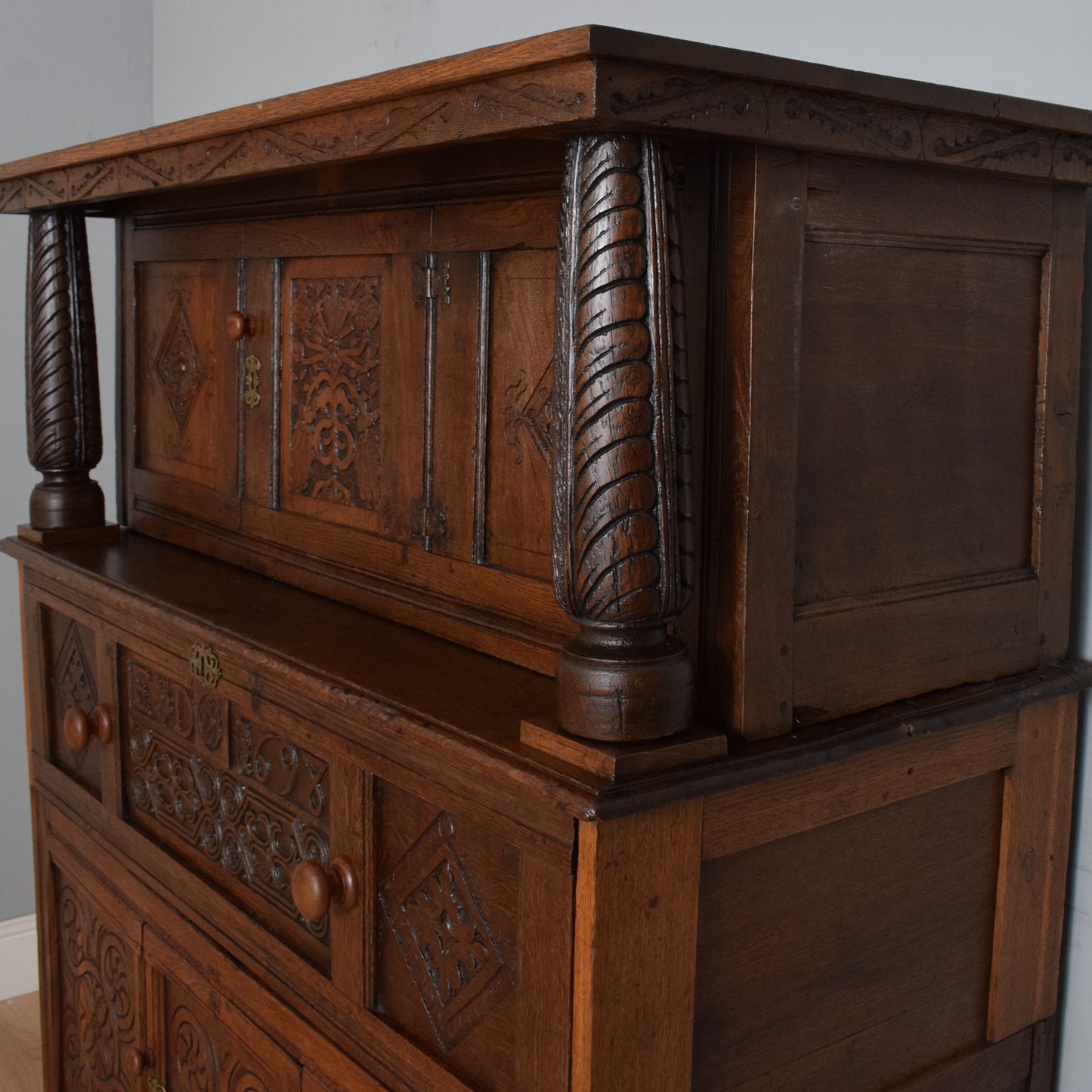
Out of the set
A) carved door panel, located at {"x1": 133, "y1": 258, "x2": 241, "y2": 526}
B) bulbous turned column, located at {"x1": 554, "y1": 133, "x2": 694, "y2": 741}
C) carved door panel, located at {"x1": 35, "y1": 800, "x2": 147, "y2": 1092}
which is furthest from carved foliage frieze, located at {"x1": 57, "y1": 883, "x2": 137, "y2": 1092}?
bulbous turned column, located at {"x1": 554, "y1": 133, "x2": 694, "y2": 741}

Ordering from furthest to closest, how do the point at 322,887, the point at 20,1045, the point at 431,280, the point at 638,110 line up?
1. the point at 20,1045
2. the point at 431,280
3. the point at 322,887
4. the point at 638,110

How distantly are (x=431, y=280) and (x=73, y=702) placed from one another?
106 centimetres

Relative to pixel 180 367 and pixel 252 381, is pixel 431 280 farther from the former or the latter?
pixel 180 367

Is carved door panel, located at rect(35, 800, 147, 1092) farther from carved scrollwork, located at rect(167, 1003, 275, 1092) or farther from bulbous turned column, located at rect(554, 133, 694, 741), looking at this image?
bulbous turned column, located at rect(554, 133, 694, 741)

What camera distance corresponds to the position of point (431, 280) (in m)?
1.50

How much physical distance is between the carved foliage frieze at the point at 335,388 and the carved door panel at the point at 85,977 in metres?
0.76

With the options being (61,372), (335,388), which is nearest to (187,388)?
(61,372)

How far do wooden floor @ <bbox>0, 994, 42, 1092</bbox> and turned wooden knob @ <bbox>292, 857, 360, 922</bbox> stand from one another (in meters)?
1.83

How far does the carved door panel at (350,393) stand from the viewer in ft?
5.18

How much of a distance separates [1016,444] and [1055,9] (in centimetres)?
51

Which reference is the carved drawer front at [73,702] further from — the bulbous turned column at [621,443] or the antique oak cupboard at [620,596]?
the bulbous turned column at [621,443]

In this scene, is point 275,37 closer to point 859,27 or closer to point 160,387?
point 160,387

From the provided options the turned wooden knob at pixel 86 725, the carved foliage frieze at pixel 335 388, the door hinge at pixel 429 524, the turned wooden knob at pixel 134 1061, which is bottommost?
the turned wooden knob at pixel 134 1061

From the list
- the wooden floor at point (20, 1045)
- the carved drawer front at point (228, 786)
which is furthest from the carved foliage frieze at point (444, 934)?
the wooden floor at point (20, 1045)
